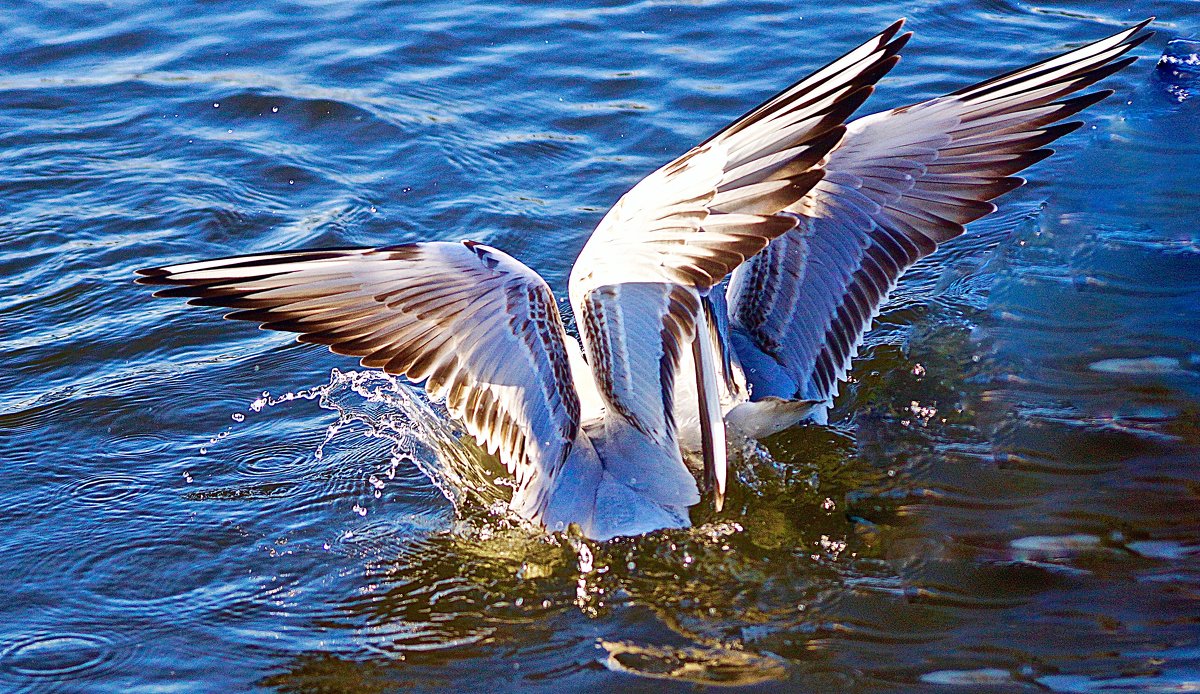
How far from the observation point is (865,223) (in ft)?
16.5

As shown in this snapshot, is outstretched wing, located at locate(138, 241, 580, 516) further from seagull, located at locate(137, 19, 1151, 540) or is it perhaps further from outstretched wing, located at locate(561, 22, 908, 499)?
outstretched wing, located at locate(561, 22, 908, 499)

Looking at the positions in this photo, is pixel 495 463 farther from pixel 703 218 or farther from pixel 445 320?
pixel 703 218

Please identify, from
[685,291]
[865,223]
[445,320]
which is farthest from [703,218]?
[865,223]

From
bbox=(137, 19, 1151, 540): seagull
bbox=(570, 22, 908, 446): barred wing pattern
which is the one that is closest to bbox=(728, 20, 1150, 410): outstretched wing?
bbox=(137, 19, 1151, 540): seagull

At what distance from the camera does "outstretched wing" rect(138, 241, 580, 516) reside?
377 cm

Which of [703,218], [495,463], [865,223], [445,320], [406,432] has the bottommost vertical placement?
[495,463]

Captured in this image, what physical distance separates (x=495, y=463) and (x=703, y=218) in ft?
5.89

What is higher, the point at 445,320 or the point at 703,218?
the point at 703,218

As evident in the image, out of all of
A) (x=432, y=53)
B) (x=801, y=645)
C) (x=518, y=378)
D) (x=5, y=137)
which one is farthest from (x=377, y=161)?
(x=801, y=645)

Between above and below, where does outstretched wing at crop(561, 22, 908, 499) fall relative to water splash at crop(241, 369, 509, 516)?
above

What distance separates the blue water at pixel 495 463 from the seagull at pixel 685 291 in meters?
0.31

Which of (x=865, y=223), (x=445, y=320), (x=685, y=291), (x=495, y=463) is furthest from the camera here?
(x=865, y=223)

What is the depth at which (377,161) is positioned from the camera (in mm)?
7020

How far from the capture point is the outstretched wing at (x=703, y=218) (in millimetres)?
3359
